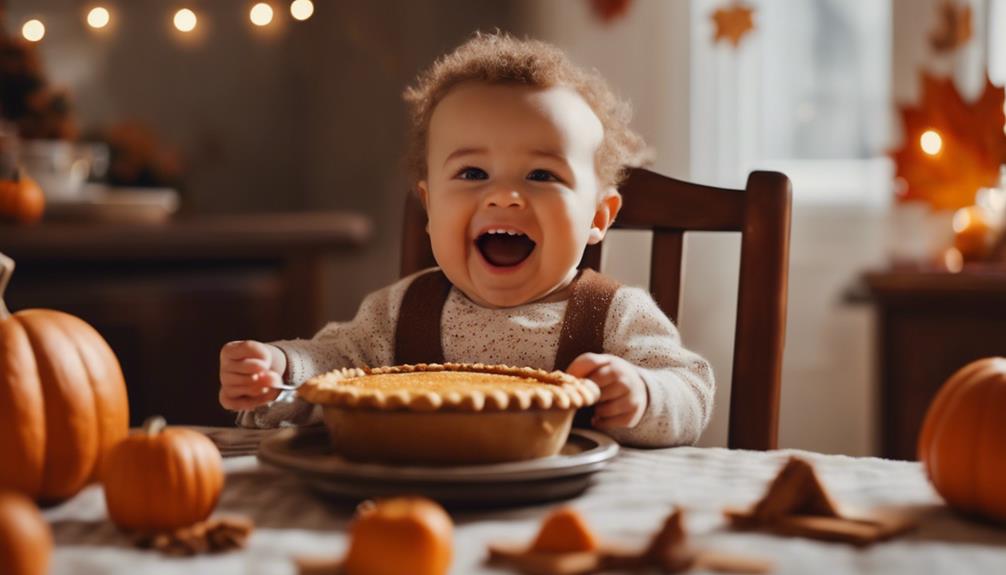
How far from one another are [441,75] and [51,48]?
2465mm

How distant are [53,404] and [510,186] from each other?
1.71 feet

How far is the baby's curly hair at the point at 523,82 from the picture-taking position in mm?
1239

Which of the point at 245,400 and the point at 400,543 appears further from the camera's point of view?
the point at 245,400

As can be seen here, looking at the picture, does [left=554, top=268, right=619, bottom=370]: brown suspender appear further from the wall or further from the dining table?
the wall

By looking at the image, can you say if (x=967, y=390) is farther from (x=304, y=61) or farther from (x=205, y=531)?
(x=304, y=61)

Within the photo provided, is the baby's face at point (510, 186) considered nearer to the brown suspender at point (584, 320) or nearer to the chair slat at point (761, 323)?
the brown suspender at point (584, 320)

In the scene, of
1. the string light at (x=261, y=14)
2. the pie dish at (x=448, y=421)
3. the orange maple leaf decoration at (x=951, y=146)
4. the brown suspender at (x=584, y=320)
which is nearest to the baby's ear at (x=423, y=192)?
the brown suspender at (x=584, y=320)

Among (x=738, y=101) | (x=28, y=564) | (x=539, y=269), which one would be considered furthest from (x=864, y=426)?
(x=28, y=564)

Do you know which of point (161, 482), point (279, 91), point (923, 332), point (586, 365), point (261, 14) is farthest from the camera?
point (279, 91)

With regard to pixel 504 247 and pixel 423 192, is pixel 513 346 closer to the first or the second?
pixel 504 247

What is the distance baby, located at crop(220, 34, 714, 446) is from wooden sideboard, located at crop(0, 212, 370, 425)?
1.62m

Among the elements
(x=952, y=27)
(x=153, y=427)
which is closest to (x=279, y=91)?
(x=952, y=27)

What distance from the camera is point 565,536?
67 cm

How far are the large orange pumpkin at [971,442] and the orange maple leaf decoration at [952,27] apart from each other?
2.01 meters
